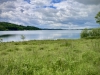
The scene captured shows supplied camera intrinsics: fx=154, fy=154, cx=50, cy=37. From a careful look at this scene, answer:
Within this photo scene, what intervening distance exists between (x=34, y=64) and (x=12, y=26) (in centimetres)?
15263

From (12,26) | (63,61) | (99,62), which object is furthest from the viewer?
(12,26)

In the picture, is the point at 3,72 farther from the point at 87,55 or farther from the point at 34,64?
the point at 87,55

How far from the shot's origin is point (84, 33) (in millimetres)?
50781

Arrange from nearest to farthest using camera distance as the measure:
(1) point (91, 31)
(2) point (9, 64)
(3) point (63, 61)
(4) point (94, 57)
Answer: (2) point (9, 64)
(3) point (63, 61)
(4) point (94, 57)
(1) point (91, 31)

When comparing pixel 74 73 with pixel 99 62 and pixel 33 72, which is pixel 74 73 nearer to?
pixel 33 72

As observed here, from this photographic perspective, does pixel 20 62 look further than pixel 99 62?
No

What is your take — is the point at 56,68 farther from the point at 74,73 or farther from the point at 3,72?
the point at 3,72

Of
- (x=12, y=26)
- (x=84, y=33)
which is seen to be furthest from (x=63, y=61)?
(x=12, y=26)

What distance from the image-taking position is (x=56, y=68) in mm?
7609

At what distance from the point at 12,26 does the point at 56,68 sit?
502 ft

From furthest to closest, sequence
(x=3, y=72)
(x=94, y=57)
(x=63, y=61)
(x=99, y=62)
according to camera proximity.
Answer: (x=94, y=57) → (x=99, y=62) → (x=63, y=61) → (x=3, y=72)

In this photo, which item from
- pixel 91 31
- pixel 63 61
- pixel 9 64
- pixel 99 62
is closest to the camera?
pixel 9 64

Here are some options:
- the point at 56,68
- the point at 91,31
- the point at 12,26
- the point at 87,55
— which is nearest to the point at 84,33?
the point at 91,31

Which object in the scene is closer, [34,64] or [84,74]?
[84,74]
